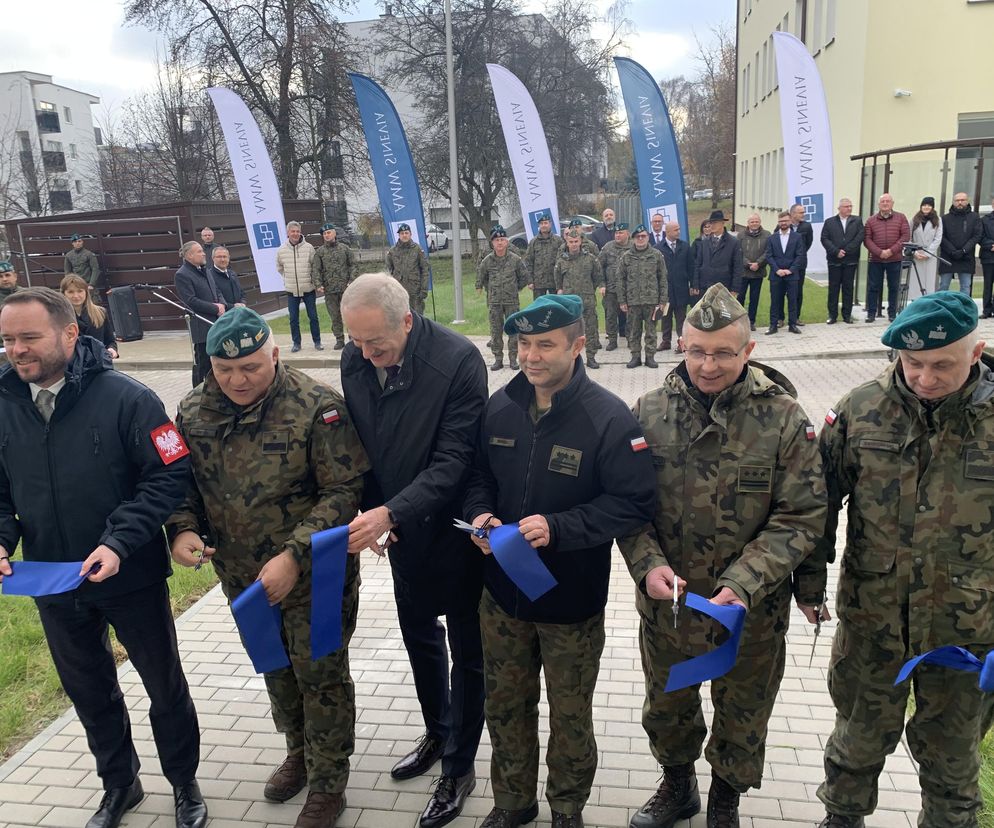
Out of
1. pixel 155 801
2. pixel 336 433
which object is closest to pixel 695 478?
pixel 336 433

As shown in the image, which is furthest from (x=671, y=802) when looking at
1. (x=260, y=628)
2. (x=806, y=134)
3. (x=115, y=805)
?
(x=806, y=134)

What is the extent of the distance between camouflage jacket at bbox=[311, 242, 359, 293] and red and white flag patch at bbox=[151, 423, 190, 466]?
473 inches

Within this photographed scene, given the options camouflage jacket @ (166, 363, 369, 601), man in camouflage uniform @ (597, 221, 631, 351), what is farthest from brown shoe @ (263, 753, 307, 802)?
man in camouflage uniform @ (597, 221, 631, 351)

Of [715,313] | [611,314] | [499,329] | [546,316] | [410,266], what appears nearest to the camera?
[715,313]

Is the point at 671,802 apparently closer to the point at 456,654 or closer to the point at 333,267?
the point at 456,654

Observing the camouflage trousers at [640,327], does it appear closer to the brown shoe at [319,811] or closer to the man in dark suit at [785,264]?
the man in dark suit at [785,264]

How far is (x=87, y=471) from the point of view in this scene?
3.06 meters

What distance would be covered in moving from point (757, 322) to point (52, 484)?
14.0 m

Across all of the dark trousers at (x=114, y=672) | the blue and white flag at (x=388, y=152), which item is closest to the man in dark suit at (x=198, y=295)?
the blue and white flag at (x=388, y=152)

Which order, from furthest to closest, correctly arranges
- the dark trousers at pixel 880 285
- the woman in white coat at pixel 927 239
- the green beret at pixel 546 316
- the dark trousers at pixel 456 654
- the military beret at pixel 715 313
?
the dark trousers at pixel 880 285, the woman in white coat at pixel 927 239, the dark trousers at pixel 456 654, the green beret at pixel 546 316, the military beret at pixel 715 313

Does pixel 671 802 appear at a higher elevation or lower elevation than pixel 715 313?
lower

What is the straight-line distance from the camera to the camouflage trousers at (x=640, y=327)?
41.6 ft

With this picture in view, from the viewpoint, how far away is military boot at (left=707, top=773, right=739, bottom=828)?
316cm

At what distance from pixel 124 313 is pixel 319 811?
15531mm
